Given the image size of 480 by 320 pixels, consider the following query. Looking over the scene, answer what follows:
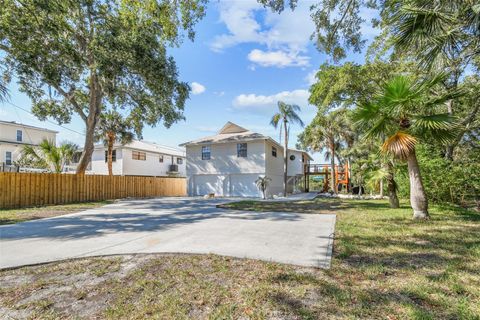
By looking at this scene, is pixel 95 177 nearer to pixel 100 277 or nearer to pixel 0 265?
pixel 0 265

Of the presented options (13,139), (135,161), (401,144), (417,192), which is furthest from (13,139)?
(417,192)

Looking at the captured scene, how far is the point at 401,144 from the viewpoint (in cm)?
703

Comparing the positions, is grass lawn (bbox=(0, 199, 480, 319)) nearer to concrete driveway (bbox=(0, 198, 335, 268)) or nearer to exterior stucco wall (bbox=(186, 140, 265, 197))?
concrete driveway (bbox=(0, 198, 335, 268))

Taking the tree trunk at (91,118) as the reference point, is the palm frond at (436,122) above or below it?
below

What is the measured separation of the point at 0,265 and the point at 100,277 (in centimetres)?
187

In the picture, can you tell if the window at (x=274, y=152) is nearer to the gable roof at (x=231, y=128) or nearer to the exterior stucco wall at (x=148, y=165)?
the gable roof at (x=231, y=128)

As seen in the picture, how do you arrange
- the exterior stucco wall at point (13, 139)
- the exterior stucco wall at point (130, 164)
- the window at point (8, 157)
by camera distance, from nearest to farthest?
1. the window at point (8, 157)
2. the exterior stucco wall at point (13, 139)
3. the exterior stucco wall at point (130, 164)

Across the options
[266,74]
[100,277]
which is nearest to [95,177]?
[266,74]

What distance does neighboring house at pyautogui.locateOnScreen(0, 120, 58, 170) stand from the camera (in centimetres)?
2379

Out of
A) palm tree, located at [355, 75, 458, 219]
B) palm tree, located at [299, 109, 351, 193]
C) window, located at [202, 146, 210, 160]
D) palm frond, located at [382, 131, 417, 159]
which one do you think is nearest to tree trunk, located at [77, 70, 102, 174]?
window, located at [202, 146, 210, 160]

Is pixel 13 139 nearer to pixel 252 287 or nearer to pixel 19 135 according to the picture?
pixel 19 135

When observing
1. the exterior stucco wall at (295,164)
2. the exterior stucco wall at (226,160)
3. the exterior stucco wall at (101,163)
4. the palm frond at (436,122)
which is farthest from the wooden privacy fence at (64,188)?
the palm frond at (436,122)

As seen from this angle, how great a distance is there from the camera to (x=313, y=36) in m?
8.69

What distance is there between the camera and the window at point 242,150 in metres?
19.5
